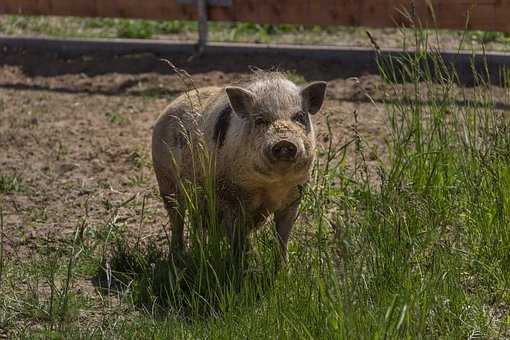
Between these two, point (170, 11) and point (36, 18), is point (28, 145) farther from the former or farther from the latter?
point (36, 18)

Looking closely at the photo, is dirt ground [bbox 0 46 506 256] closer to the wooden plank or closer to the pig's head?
the pig's head

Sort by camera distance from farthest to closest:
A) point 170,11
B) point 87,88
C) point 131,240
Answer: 1. point 170,11
2. point 87,88
3. point 131,240

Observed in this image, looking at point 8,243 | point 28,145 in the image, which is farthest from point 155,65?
point 8,243

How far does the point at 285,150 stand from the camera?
536 cm

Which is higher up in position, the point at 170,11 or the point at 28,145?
the point at 170,11

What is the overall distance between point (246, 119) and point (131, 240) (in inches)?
51.7

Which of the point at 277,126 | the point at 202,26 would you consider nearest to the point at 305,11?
the point at 202,26

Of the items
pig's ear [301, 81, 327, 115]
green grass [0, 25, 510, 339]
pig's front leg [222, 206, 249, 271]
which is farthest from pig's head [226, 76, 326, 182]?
pig's front leg [222, 206, 249, 271]

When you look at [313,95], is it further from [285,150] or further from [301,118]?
[285,150]

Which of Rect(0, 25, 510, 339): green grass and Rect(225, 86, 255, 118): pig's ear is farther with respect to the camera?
Rect(225, 86, 255, 118): pig's ear

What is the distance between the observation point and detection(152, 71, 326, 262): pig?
5531 millimetres

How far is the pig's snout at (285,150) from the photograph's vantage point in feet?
17.6

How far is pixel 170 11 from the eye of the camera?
449 inches

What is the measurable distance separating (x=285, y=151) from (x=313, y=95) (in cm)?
65
